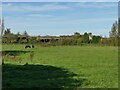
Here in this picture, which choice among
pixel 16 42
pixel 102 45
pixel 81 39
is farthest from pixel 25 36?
pixel 102 45

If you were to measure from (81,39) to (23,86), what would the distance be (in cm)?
6482

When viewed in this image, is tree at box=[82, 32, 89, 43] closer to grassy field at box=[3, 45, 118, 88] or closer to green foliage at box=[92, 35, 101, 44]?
green foliage at box=[92, 35, 101, 44]

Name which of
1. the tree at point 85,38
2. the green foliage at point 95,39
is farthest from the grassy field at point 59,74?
the tree at point 85,38

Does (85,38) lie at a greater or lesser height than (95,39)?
greater

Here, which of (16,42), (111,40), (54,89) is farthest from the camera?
(16,42)

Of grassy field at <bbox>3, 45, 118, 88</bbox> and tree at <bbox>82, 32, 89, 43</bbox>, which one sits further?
tree at <bbox>82, 32, 89, 43</bbox>

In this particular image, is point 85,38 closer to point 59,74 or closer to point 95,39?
point 95,39

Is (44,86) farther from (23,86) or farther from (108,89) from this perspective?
(108,89)

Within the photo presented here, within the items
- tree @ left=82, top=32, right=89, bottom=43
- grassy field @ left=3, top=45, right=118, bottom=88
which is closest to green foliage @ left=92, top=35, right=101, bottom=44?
tree @ left=82, top=32, right=89, bottom=43

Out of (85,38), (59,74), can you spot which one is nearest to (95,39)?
(85,38)

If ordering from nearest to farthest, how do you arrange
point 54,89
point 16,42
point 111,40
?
1. point 54,89
2. point 111,40
3. point 16,42

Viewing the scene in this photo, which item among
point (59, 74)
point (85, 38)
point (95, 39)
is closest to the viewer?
point (59, 74)

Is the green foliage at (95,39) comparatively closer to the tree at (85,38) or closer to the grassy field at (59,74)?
the tree at (85,38)

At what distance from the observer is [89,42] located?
73.8 m
